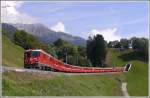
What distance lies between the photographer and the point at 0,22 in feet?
61.6

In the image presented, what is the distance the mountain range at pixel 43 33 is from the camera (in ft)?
62.8

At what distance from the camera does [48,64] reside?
25625 mm

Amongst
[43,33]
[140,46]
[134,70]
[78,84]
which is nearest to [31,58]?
[78,84]

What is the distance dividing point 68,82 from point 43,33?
3.41 meters

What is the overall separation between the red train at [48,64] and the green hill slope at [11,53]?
0.42m

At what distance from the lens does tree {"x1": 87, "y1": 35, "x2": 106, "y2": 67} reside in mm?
21036

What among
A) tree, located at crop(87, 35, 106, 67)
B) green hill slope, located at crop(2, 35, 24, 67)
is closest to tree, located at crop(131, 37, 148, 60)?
tree, located at crop(87, 35, 106, 67)

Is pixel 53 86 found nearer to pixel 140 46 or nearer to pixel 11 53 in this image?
pixel 11 53

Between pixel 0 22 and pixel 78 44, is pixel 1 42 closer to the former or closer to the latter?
pixel 0 22

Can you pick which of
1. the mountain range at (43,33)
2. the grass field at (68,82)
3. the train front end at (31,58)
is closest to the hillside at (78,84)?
the grass field at (68,82)

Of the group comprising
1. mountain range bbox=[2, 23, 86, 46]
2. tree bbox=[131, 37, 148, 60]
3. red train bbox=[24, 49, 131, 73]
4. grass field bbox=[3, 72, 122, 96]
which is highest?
mountain range bbox=[2, 23, 86, 46]

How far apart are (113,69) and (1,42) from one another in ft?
23.2

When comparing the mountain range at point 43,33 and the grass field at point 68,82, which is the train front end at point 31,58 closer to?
the grass field at point 68,82

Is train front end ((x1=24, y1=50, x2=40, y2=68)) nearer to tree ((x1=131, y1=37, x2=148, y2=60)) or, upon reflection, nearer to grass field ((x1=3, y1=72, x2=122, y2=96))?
grass field ((x1=3, y1=72, x2=122, y2=96))
